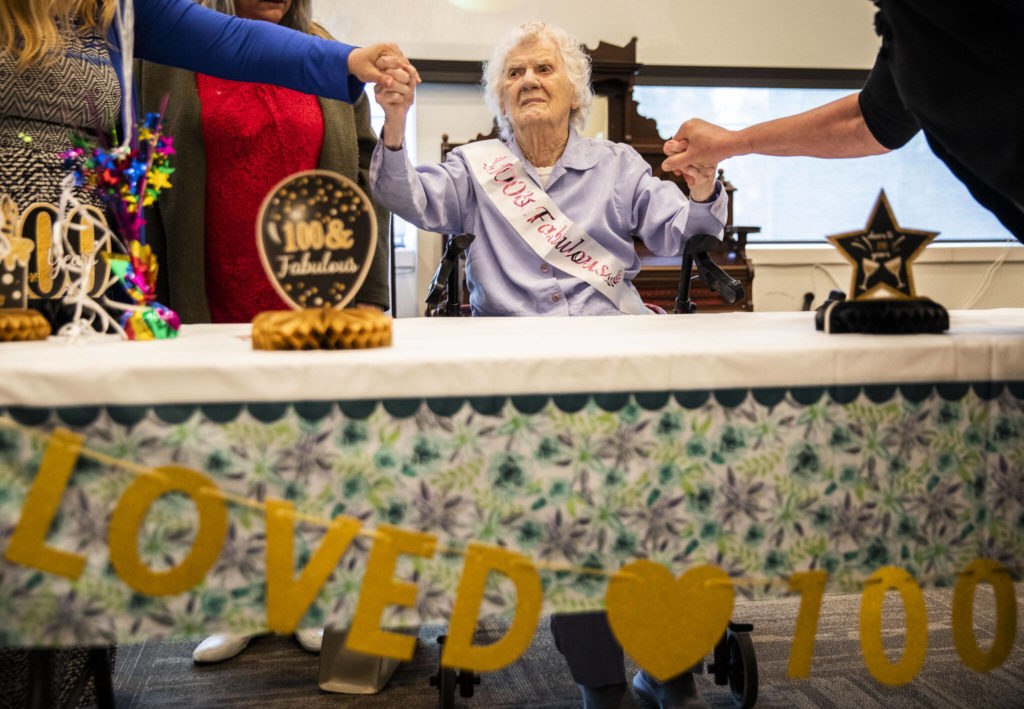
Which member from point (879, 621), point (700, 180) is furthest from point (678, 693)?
point (700, 180)

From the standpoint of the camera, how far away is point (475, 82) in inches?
170

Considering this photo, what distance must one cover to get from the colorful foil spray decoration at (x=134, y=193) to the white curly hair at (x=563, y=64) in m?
1.08

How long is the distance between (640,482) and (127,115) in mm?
832

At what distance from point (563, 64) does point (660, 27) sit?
111 inches

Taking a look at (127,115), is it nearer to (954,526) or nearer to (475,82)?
(954,526)

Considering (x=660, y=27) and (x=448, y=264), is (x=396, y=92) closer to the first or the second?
(x=448, y=264)

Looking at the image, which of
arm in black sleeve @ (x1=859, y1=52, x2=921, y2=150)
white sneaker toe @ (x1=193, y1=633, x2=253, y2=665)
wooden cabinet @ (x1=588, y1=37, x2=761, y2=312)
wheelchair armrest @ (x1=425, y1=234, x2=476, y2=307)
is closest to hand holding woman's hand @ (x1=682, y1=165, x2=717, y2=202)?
arm in black sleeve @ (x1=859, y1=52, x2=921, y2=150)

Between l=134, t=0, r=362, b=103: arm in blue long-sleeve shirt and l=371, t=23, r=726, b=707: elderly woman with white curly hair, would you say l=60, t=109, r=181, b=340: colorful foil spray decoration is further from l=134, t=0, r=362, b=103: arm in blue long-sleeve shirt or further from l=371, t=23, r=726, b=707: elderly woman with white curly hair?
l=371, t=23, r=726, b=707: elderly woman with white curly hair

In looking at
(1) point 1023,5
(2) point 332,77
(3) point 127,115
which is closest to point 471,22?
(2) point 332,77

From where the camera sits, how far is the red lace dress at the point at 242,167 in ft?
5.80

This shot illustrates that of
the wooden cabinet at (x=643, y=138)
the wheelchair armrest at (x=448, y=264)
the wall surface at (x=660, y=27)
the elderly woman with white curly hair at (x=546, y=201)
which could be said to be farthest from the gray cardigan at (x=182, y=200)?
the wall surface at (x=660, y=27)

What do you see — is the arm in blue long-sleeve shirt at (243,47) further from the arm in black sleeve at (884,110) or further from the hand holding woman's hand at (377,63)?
the arm in black sleeve at (884,110)

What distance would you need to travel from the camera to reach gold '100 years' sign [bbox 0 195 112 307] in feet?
3.46

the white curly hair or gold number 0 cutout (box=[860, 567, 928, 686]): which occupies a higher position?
the white curly hair
